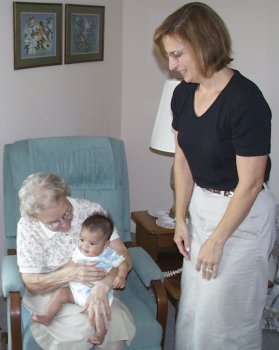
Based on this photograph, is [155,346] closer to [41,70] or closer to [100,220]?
[100,220]

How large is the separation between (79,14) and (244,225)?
175 centimetres

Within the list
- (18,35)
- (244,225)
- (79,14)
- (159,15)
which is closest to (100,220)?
(244,225)

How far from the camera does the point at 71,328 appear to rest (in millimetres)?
1863

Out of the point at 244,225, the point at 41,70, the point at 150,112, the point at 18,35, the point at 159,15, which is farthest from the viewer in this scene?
the point at 150,112

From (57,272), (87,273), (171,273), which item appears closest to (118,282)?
(87,273)

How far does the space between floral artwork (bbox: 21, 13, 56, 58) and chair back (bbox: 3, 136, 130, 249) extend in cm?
51

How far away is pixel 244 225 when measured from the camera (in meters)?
1.70

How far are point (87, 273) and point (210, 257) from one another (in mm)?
490

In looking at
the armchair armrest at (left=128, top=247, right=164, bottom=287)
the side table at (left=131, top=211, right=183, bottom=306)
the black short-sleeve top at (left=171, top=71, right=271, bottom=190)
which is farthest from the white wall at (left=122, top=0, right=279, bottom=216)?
the black short-sleeve top at (left=171, top=71, right=271, bottom=190)

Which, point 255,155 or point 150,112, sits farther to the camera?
point 150,112

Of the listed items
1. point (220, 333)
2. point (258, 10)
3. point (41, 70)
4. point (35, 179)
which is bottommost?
point (220, 333)

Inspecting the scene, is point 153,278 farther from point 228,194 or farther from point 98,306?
point 228,194

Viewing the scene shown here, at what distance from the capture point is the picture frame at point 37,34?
8.19 feet

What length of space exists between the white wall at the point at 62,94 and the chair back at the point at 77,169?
30 centimetres
